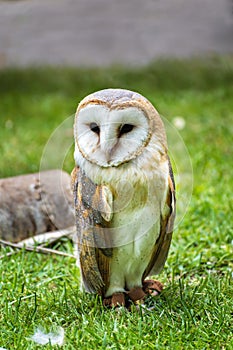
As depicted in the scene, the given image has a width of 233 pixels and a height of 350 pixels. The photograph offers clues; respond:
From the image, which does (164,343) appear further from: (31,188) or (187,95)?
(187,95)

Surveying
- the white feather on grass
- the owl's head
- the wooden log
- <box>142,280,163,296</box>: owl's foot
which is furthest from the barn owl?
the wooden log

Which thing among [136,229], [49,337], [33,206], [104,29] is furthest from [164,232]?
[104,29]

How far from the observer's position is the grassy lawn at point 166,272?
2.90 metres

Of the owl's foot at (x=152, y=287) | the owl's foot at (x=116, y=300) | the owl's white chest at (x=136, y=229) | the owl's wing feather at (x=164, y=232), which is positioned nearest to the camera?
the owl's white chest at (x=136, y=229)

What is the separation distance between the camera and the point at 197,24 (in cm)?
848

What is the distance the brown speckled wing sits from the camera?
2885mm

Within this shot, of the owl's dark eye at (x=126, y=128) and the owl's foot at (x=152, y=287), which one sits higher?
the owl's dark eye at (x=126, y=128)

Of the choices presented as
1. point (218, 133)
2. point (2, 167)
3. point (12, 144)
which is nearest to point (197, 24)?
point (218, 133)

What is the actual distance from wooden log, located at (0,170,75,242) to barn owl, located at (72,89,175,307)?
1.22 metres

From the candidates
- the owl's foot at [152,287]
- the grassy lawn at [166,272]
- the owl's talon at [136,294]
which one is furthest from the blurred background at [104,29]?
the owl's talon at [136,294]

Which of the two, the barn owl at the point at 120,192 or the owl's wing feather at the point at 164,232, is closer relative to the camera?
the barn owl at the point at 120,192

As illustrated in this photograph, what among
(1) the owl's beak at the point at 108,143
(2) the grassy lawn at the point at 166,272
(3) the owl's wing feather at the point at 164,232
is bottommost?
(2) the grassy lawn at the point at 166,272

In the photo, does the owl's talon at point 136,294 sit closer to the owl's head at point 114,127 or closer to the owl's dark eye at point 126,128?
the owl's head at point 114,127

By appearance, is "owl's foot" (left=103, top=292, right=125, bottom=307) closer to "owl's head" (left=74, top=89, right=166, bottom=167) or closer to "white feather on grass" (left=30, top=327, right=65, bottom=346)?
"white feather on grass" (left=30, top=327, right=65, bottom=346)
